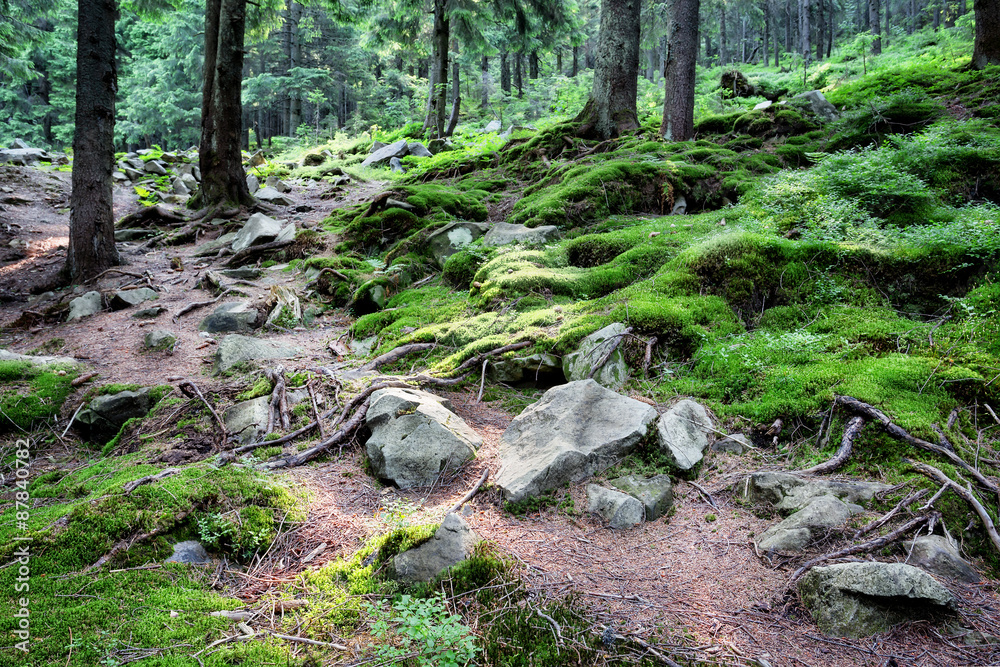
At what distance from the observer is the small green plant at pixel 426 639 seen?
2.22 meters

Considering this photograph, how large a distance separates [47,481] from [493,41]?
109 ft

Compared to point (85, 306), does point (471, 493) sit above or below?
below

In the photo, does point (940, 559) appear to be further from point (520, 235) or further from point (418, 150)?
point (418, 150)

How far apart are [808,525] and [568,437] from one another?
1636 mm

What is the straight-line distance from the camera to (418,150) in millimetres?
18719

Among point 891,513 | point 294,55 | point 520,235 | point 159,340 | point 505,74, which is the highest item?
point 505,74

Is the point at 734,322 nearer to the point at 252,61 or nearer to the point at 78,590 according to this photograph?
the point at 78,590

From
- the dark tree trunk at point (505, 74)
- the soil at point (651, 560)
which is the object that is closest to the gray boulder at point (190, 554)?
the soil at point (651, 560)

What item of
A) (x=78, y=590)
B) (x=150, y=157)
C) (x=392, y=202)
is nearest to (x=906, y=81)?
(x=392, y=202)

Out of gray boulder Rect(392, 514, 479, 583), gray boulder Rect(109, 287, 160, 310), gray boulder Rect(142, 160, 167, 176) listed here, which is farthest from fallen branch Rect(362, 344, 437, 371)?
gray boulder Rect(142, 160, 167, 176)

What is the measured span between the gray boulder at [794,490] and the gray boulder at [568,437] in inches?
31.3

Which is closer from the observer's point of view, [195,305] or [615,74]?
[195,305]

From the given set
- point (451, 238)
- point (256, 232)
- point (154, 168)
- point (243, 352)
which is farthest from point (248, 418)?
point (154, 168)

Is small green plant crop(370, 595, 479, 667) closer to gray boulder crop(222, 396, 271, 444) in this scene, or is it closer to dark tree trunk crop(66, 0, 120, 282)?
gray boulder crop(222, 396, 271, 444)
